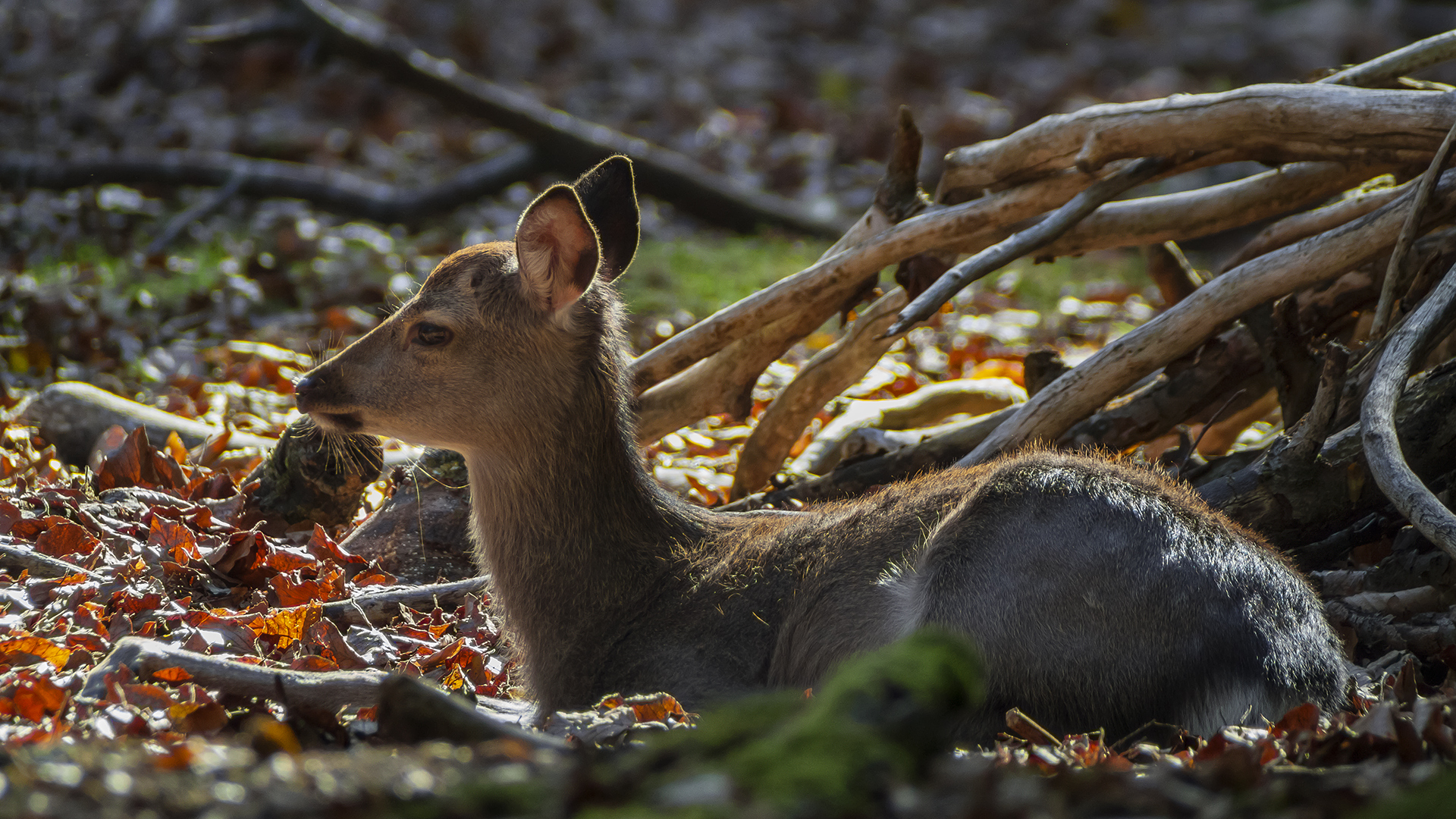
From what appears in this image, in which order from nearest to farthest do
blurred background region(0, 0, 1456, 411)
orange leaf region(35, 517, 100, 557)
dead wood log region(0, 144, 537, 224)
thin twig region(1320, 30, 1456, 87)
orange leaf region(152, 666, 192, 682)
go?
orange leaf region(152, 666, 192, 682)
orange leaf region(35, 517, 100, 557)
thin twig region(1320, 30, 1456, 87)
blurred background region(0, 0, 1456, 411)
dead wood log region(0, 144, 537, 224)

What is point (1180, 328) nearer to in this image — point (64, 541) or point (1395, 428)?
point (1395, 428)

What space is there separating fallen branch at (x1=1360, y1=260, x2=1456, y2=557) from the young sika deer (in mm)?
344

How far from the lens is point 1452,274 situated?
3.68m

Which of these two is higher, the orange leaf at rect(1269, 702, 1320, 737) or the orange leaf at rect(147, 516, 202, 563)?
the orange leaf at rect(147, 516, 202, 563)

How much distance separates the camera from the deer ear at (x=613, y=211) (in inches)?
160

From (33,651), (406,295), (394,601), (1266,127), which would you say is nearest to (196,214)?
(406,295)

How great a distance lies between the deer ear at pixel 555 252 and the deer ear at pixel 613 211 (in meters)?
0.36

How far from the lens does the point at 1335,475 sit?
387 centimetres

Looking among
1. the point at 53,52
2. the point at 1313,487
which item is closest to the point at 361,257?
the point at 53,52

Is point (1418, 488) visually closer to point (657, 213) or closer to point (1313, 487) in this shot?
point (1313, 487)

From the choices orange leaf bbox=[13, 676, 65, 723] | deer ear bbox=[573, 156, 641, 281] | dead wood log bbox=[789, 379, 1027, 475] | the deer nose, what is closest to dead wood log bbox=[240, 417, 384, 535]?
the deer nose

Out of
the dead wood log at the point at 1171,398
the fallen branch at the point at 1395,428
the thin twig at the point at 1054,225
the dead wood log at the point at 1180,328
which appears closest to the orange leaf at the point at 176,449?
the thin twig at the point at 1054,225

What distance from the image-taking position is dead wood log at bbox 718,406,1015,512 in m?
4.83

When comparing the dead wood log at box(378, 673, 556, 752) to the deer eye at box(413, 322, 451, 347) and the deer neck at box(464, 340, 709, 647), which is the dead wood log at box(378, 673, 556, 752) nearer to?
the deer neck at box(464, 340, 709, 647)
